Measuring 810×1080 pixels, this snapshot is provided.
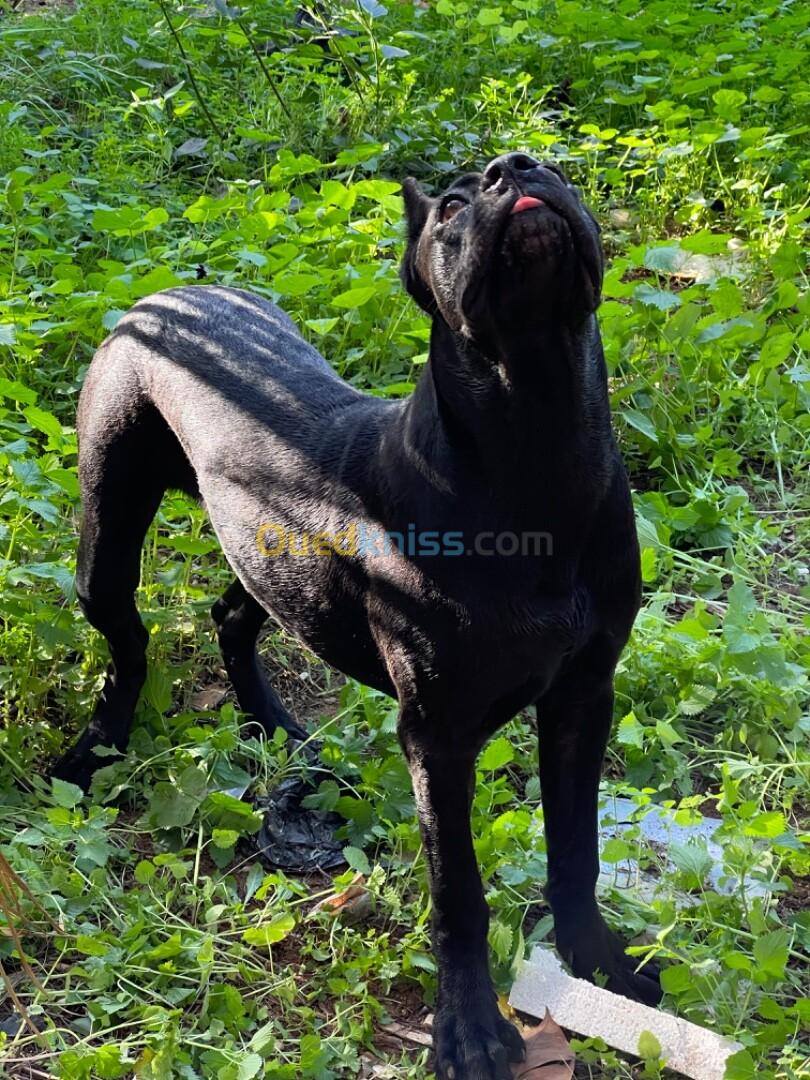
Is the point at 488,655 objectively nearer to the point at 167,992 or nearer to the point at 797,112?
the point at 167,992

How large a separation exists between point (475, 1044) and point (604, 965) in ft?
1.19

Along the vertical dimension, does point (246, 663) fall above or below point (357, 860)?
above

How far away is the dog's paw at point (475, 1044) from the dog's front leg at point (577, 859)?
249 millimetres

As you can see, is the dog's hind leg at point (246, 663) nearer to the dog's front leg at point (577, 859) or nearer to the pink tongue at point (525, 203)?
the dog's front leg at point (577, 859)

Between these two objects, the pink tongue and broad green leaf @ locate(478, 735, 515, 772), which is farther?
broad green leaf @ locate(478, 735, 515, 772)

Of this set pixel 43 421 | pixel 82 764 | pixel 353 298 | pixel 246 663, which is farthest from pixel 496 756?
pixel 353 298

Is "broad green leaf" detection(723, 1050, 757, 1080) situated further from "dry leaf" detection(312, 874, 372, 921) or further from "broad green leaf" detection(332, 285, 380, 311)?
"broad green leaf" detection(332, 285, 380, 311)

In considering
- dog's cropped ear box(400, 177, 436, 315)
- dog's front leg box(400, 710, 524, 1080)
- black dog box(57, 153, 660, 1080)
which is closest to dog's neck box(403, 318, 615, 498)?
black dog box(57, 153, 660, 1080)

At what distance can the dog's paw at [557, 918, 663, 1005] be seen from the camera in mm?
2818

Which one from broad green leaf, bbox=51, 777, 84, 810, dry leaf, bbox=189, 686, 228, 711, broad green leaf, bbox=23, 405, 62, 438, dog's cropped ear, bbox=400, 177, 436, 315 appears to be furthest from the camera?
dry leaf, bbox=189, 686, 228, 711

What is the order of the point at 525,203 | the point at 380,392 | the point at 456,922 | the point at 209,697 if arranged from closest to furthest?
the point at 525,203, the point at 456,922, the point at 209,697, the point at 380,392

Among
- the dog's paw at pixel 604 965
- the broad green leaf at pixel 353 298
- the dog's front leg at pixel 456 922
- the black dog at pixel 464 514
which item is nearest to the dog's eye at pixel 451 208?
the black dog at pixel 464 514

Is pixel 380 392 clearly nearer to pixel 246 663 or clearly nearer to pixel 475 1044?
pixel 246 663

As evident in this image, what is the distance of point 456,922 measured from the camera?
2.67 metres
